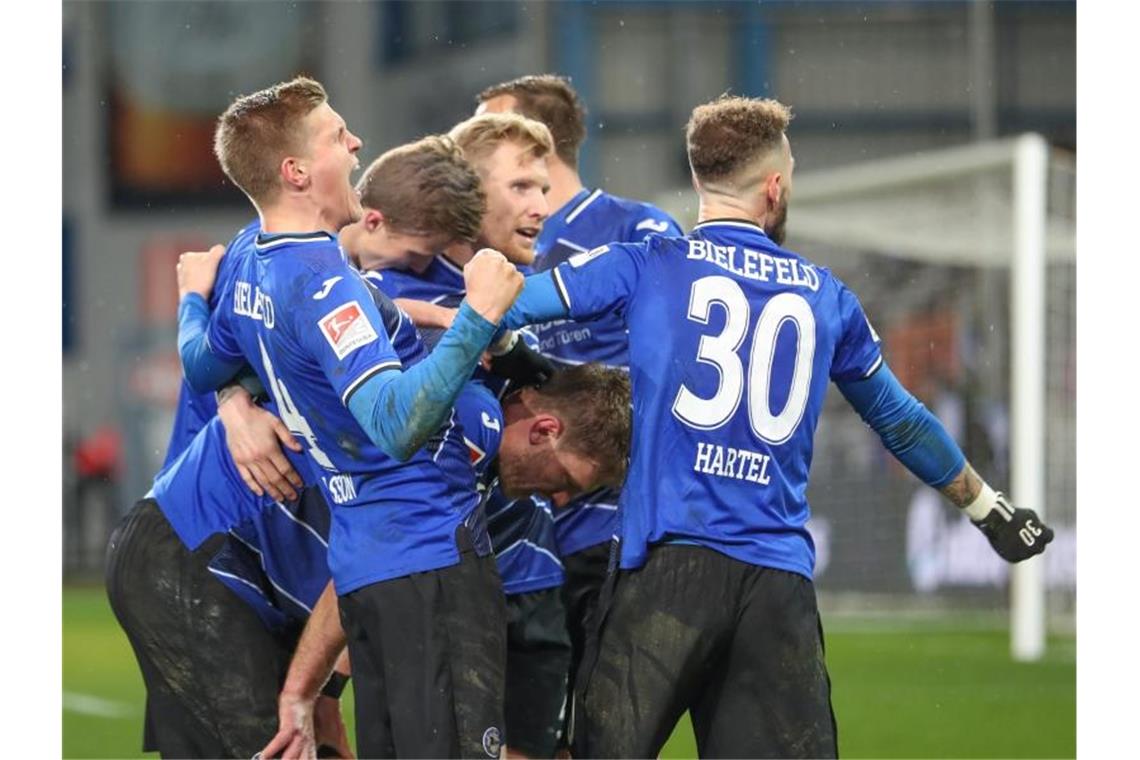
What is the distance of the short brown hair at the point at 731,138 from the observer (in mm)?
3588

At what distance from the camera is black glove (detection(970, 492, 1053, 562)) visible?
386 cm

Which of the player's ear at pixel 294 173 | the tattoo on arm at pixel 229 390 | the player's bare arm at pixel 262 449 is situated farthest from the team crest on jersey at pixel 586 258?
the tattoo on arm at pixel 229 390

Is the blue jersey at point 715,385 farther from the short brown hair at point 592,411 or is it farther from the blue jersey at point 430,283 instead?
the blue jersey at point 430,283

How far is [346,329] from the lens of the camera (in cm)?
322

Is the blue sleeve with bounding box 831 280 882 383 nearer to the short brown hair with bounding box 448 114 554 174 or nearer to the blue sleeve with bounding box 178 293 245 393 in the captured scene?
the short brown hair with bounding box 448 114 554 174

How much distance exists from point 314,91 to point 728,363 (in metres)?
1.00

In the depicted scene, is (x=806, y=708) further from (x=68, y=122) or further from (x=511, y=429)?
(x=68, y=122)

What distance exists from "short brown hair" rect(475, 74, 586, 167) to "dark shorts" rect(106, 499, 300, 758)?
1493mm

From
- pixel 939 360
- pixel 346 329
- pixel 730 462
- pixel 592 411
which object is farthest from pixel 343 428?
pixel 939 360

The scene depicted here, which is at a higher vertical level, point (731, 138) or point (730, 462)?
point (731, 138)

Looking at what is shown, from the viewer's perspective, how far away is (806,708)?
11.5 feet

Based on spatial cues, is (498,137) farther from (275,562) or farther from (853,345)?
(275,562)

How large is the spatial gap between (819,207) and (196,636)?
9038 mm

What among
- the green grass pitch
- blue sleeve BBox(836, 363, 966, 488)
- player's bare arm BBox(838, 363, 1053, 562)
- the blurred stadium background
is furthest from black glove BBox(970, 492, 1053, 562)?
the blurred stadium background
